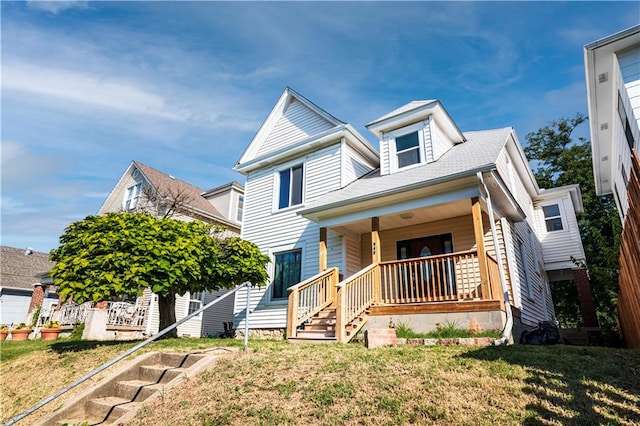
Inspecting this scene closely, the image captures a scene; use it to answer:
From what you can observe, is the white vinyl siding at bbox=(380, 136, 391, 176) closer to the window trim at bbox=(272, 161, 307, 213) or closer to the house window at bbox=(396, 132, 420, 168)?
the house window at bbox=(396, 132, 420, 168)

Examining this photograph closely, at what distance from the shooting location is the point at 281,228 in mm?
12820

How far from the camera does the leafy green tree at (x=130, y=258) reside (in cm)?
730

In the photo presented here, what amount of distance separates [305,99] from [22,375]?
451 inches

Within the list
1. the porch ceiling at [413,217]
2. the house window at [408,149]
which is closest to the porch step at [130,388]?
the porch ceiling at [413,217]

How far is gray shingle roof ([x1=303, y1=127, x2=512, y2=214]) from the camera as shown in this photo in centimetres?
854

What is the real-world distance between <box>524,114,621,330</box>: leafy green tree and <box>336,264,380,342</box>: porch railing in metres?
16.4

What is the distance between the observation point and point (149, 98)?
1173 centimetres

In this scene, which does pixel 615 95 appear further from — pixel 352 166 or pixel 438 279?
pixel 352 166

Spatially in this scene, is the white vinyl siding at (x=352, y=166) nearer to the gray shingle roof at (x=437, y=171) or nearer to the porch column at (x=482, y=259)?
the gray shingle roof at (x=437, y=171)

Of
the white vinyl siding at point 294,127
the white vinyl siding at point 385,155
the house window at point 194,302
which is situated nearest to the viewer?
the white vinyl siding at point 385,155

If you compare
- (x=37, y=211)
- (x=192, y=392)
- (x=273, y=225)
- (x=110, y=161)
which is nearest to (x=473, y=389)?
(x=192, y=392)

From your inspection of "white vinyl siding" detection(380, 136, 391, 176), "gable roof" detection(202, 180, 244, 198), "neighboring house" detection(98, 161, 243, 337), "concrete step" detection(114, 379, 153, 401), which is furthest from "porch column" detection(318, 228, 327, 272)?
"gable roof" detection(202, 180, 244, 198)

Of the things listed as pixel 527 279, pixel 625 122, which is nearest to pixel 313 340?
pixel 527 279

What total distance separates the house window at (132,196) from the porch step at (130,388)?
15295 millimetres
